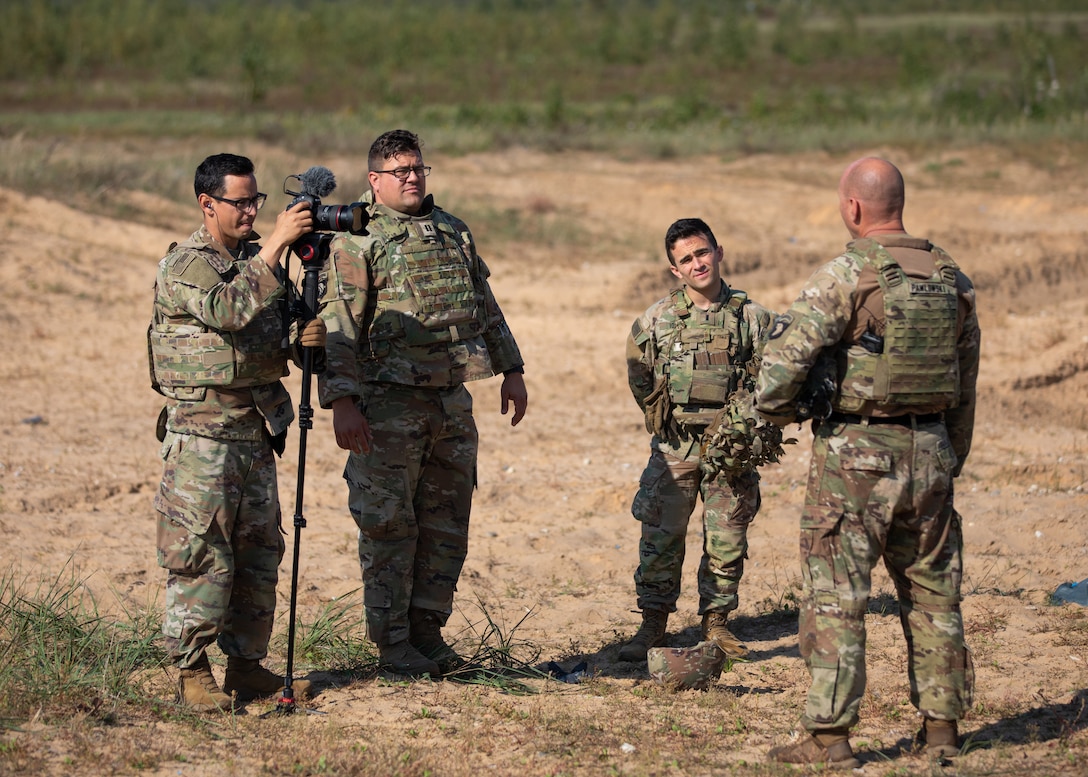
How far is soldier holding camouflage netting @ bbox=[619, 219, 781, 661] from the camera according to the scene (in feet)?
17.9

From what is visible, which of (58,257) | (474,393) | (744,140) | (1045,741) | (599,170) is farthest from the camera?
(744,140)

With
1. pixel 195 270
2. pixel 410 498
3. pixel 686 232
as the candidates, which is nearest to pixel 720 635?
pixel 410 498

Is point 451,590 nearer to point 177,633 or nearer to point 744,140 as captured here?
point 177,633

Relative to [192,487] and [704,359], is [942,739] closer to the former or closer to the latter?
[704,359]

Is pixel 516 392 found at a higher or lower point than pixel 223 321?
lower

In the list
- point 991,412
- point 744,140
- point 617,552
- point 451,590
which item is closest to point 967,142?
point 744,140

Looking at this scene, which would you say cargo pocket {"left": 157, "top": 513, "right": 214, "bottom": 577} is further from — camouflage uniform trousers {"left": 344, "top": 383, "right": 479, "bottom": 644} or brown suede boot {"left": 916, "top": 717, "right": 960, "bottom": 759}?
brown suede boot {"left": 916, "top": 717, "right": 960, "bottom": 759}

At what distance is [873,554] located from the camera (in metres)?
4.12

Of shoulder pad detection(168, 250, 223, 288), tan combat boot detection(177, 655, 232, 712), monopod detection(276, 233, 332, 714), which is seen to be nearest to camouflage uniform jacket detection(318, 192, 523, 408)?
monopod detection(276, 233, 332, 714)

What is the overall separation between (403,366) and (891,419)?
199cm

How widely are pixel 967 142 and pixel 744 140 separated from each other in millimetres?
4494

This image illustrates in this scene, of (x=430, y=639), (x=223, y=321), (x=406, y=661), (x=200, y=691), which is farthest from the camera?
(x=430, y=639)

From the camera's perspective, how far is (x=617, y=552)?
25.2 ft

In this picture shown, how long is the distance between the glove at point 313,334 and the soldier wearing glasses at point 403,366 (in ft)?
0.95
